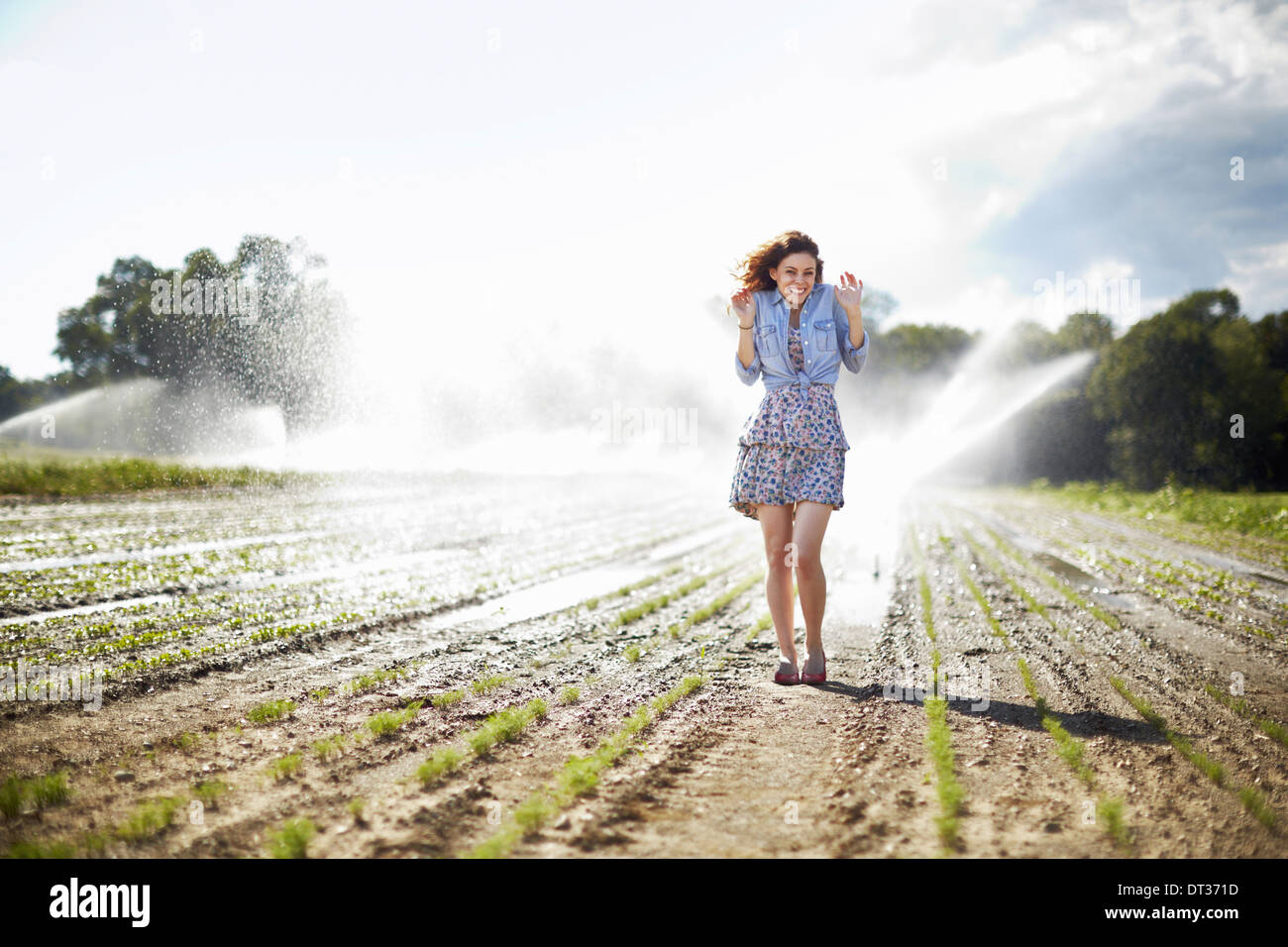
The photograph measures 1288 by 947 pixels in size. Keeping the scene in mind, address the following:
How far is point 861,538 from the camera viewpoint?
13414mm

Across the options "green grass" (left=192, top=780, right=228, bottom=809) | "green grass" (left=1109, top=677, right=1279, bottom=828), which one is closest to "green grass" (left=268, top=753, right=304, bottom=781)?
"green grass" (left=192, top=780, right=228, bottom=809)

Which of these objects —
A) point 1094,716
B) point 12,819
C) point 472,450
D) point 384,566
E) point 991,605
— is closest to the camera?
point 12,819

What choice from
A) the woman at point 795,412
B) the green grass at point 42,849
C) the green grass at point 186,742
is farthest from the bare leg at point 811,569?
the green grass at point 42,849

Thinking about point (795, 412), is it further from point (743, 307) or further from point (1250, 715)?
point (1250, 715)

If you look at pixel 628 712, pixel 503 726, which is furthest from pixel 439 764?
pixel 628 712

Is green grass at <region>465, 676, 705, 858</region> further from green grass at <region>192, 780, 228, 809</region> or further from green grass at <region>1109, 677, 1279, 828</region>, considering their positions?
green grass at <region>1109, 677, 1279, 828</region>

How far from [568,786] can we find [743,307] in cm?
280

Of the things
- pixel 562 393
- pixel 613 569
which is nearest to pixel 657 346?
pixel 562 393

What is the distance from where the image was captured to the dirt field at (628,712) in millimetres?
2621

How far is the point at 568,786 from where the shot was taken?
9.64 ft

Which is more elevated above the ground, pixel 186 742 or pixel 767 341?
pixel 767 341

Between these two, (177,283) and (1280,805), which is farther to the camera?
(177,283)

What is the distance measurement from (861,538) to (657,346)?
33775 mm
